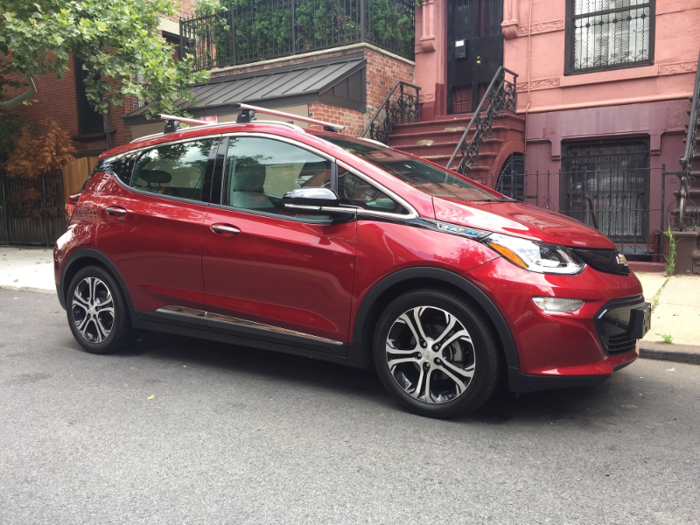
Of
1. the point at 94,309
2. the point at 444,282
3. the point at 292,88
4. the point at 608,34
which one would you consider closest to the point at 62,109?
the point at 292,88

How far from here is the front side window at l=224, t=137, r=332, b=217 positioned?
4.32 metres

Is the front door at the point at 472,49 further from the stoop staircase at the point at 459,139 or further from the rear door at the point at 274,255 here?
the rear door at the point at 274,255

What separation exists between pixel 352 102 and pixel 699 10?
246 inches

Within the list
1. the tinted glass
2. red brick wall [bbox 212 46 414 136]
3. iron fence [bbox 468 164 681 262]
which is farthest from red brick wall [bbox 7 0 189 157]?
the tinted glass

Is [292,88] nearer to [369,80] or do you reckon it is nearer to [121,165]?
[369,80]

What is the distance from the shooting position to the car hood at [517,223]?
12.1 ft

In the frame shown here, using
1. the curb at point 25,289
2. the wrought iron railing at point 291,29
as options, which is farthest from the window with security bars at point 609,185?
the curb at point 25,289

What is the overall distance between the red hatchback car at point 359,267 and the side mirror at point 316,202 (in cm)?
1

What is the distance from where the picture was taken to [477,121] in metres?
11.0

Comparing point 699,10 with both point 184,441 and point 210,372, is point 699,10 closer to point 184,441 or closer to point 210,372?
point 210,372

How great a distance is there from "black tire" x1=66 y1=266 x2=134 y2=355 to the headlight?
3153 mm

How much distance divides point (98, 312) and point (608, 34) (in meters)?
10.3

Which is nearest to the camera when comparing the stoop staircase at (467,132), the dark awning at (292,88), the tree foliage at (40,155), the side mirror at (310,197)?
the side mirror at (310,197)

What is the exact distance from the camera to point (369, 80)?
13.1 meters
